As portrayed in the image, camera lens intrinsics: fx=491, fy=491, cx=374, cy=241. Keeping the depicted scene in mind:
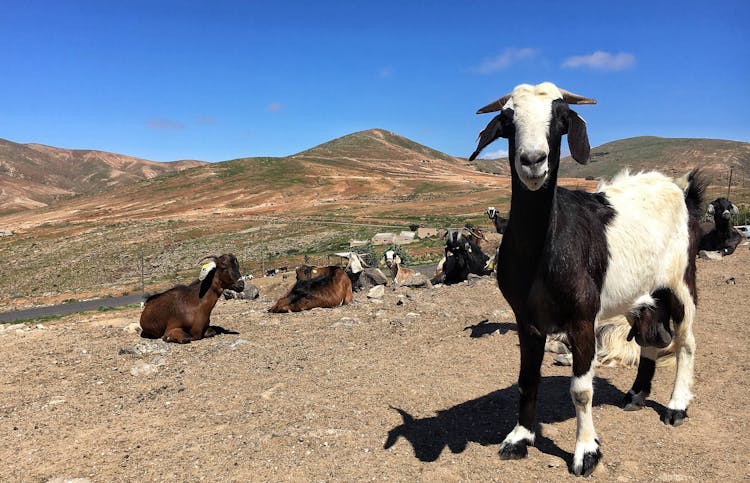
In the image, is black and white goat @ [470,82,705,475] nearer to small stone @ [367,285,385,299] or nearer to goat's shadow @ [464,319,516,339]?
goat's shadow @ [464,319,516,339]

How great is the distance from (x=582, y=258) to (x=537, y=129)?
1272 millimetres

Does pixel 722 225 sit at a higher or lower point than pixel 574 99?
lower

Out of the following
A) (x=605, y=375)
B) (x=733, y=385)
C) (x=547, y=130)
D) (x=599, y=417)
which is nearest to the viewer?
(x=547, y=130)

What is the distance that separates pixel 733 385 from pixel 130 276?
29.9 metres

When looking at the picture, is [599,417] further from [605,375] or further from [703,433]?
[605,375]

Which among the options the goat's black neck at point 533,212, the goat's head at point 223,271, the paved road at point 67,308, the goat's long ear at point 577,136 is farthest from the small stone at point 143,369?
the paved road at point 67,308

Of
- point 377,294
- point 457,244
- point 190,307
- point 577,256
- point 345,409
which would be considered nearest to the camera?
point 577,256

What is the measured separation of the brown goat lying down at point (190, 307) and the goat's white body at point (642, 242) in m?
8.28

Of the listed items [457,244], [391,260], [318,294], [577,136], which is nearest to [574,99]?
[577,136]

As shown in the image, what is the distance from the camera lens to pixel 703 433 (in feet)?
15.9

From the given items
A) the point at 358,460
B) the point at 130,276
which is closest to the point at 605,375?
the point at 358,460

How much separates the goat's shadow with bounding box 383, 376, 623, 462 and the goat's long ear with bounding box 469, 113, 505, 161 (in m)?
2.77

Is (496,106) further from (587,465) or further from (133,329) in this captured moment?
A: (133,329)

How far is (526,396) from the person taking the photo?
4.71m
